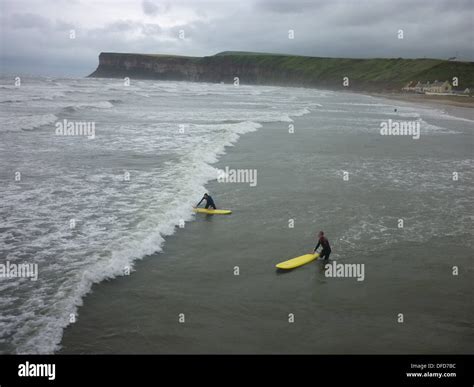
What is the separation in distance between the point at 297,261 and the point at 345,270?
3.91 feet

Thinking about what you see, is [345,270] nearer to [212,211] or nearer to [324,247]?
[324,247]

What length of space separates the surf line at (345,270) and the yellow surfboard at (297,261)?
1.44 ft

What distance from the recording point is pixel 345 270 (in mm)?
11414

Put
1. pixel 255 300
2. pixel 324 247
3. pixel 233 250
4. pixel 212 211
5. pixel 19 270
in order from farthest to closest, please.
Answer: pixel 212 211, pixel 233 250, pixel 324 247, pixel 19 270, pixel 255 300

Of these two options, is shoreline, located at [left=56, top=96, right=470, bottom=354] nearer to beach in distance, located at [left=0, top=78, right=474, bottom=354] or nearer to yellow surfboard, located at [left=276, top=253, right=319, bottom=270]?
beach in distance, located at [left=0, top=78, right=474, bottom=354]

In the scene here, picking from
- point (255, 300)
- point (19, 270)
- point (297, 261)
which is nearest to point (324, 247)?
point (297, 261)

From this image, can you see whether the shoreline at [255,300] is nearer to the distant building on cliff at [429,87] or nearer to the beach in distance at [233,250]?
the beach in distance at [233,250]

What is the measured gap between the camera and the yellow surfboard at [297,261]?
1144cm

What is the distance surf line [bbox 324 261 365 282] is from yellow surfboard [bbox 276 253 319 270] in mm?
439

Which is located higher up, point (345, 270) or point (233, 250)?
point (233, 250)

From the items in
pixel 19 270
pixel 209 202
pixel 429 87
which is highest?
pixel 429 87

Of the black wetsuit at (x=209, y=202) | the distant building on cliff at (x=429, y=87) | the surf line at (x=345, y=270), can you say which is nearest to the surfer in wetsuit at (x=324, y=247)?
the surf line at (x=345, y=270)

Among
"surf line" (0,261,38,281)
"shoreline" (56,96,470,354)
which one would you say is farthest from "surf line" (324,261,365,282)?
"surf line" (0,261,38,281)
